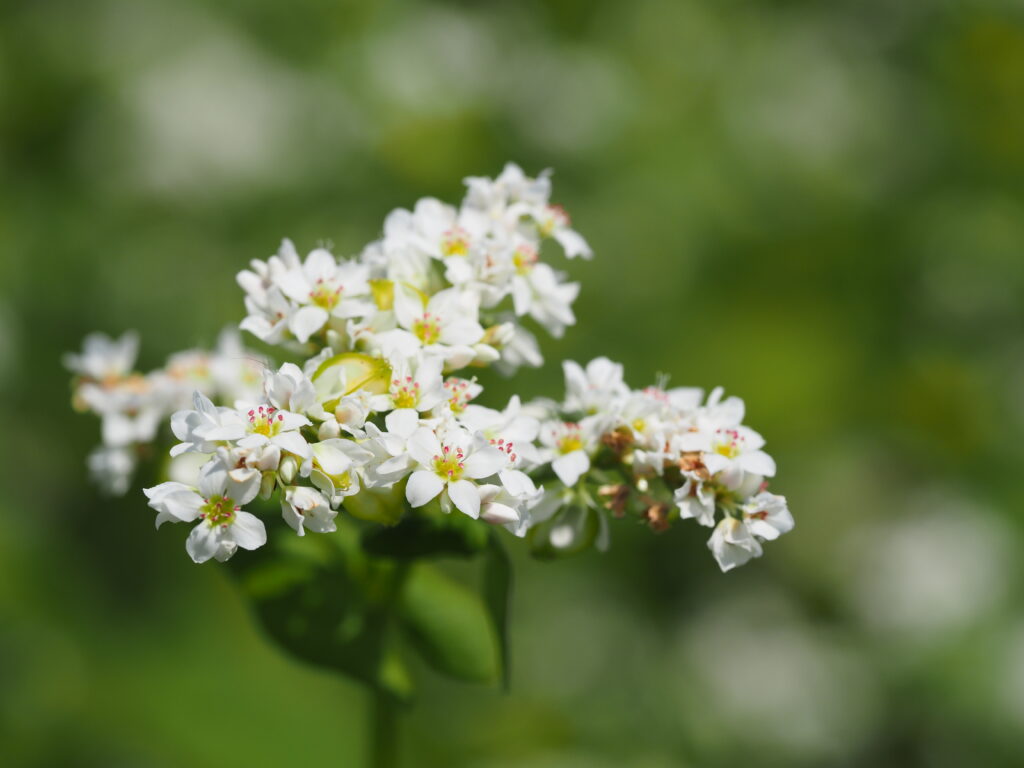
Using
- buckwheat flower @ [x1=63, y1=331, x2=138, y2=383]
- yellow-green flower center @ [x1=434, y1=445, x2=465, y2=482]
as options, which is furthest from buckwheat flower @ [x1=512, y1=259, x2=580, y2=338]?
buckwheat flower @ [x1=63, y1=331, x2=138, y2=383]

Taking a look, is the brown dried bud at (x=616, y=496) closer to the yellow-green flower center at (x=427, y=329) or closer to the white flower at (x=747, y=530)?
the white flower at (x=747, y=530)

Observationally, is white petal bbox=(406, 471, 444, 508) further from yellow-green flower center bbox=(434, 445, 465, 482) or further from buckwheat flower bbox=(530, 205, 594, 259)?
buckwheat flower bbox=(530, 205, 594, 259)

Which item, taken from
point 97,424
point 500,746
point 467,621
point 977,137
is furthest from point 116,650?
point 977,137

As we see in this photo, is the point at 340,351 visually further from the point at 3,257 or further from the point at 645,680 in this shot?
the point at 3,257

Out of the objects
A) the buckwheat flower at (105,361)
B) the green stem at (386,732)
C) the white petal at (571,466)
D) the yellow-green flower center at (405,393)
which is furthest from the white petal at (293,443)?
the buckwheat flower at (105,361)

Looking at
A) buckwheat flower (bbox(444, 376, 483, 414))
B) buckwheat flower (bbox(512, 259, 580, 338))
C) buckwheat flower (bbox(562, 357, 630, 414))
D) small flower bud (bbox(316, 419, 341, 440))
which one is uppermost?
buckwheat flower (bbox(512, 259, 580, 338))
